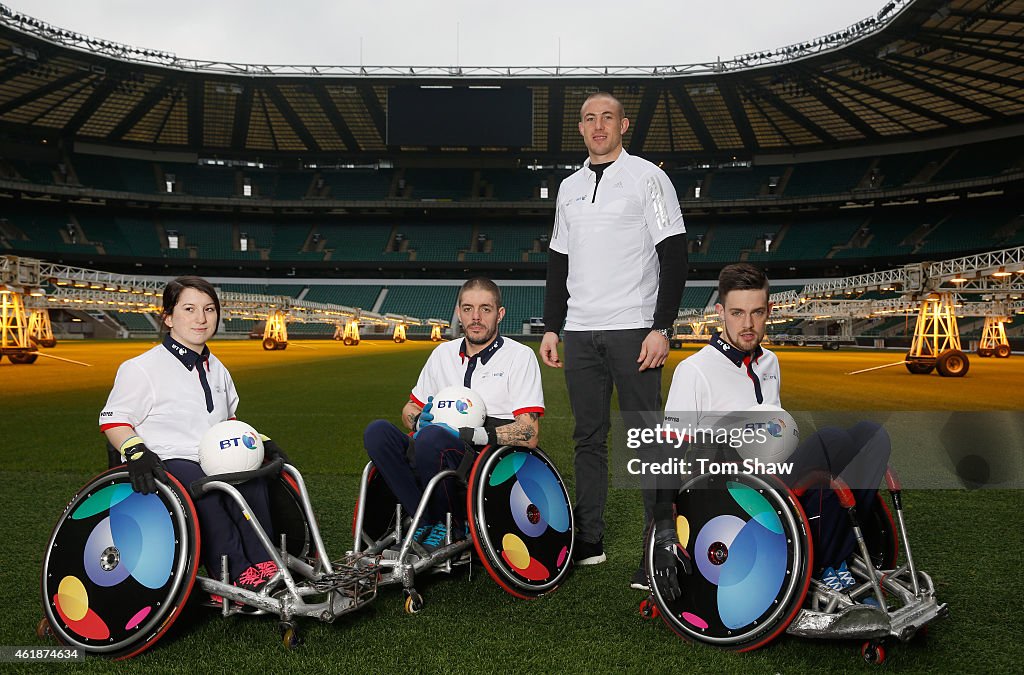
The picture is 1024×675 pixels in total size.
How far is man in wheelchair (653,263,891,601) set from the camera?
2475 mm

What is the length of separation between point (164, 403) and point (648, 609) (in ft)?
7.40

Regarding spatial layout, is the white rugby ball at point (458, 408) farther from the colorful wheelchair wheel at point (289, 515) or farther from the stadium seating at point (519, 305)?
the stadium seating at point (519, 305)

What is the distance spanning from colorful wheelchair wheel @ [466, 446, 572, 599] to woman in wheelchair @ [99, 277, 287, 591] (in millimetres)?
872

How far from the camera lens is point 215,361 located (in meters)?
3.17

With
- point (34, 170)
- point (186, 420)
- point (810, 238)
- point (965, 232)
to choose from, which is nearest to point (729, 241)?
point (810, 238)

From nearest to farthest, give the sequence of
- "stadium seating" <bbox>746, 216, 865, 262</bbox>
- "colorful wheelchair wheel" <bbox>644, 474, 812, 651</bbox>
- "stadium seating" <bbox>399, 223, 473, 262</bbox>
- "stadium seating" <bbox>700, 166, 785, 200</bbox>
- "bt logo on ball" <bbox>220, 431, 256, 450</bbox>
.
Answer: "colorful wheelchair wheel" <bbox>644, 474, 812, 651</bbox> < "bt logo on ball" <bbox>220, 431, 256, 450</bbox> < "stadium seating" <bbox>746, 216, 865, 262</bbox> < "stadium seating" <bbox>700, 166, 785, 200</bbox> < "stadium seating" <bbox>399, 223, 473, 262</bbox>

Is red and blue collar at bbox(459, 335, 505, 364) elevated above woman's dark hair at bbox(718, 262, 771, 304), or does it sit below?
below

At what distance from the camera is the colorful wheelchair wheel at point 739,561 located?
236 centimetres

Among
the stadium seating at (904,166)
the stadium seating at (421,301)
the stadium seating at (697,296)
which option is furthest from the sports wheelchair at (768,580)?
the stadium seating at (904,166)

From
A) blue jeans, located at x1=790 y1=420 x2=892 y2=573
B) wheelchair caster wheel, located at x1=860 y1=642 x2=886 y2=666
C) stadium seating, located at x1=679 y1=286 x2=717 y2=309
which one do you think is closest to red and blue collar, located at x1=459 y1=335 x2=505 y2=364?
blue jeans, located at x1=790 y1=420 x2=892 y2=573

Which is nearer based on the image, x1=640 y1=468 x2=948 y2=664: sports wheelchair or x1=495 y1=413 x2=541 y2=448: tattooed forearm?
x1=640 y1=468 x2=948 y2=664: sports wheelchair

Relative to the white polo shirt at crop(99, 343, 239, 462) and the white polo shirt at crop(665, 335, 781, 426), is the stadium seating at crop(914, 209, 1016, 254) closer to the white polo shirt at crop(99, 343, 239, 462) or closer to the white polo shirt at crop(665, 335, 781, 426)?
the white polo shirt at crop(665, 335, 781, 426)

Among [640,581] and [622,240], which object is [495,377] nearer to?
[622,240]

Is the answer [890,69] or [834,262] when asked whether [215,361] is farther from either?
[834,262]
